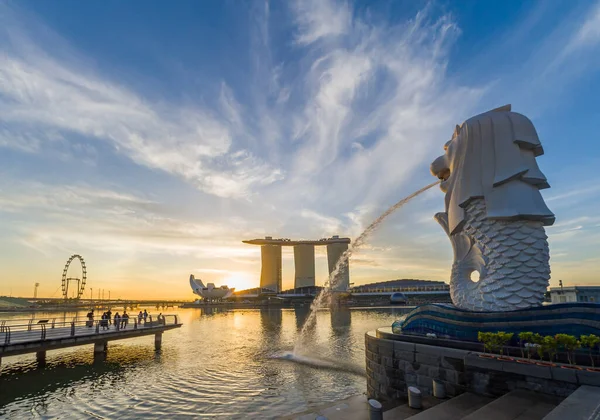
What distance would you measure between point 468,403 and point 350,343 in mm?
17833

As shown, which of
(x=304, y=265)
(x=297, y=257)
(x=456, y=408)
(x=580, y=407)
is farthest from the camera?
(x=297, y=257)

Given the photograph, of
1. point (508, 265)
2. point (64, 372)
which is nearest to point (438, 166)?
point (508, 265)

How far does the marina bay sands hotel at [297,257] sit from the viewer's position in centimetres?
14400

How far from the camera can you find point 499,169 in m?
12.9

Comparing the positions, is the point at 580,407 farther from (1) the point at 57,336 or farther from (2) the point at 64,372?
(1) the point at 57,336

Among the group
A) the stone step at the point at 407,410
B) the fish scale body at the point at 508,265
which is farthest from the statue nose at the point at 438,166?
the stone step at the point at 407,410

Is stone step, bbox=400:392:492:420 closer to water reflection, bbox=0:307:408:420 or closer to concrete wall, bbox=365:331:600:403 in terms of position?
concrete wall, bbox=365:331:600:403

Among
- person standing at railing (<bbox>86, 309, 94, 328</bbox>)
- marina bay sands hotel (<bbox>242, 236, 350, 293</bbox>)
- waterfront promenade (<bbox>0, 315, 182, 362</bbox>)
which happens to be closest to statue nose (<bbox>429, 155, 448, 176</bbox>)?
waterfront promenade (<bbox>0, 315, 182, 362</bbox>)

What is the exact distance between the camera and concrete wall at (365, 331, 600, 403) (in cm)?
789

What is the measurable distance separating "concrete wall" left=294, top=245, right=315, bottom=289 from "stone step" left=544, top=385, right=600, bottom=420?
139 m

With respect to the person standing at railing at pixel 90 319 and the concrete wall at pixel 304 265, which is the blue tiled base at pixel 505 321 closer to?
the person standing at railing at pixel 90 319

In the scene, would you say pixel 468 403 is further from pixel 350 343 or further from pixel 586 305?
pixel 350 343

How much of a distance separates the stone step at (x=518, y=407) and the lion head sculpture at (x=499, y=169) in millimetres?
5915

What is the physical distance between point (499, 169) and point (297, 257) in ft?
450
